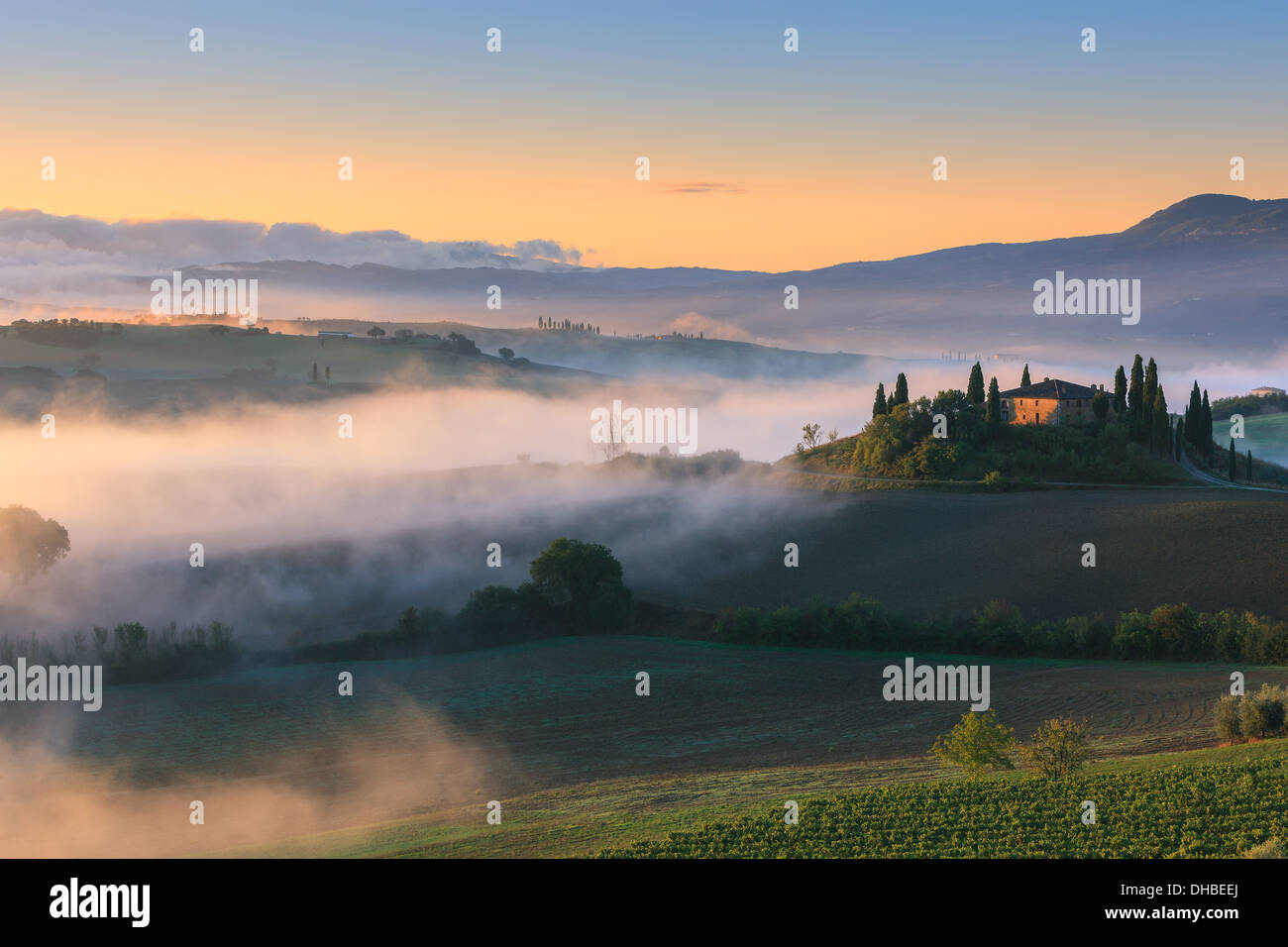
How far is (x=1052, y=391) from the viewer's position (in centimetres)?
10319

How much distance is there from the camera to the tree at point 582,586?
7300 centimetres

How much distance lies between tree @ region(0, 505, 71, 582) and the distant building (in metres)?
79.9

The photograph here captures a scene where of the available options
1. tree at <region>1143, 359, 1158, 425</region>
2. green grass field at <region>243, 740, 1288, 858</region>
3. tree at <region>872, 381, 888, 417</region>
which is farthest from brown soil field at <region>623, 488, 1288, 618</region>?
green grass field at <region>243, 740, 1288, 858</region>

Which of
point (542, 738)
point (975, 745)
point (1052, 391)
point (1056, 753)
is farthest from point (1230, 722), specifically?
point (1052, 391)

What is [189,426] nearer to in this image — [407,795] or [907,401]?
[907,401]

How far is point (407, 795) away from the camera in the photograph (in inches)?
1624

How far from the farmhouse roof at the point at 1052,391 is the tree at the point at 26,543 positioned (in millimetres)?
80898

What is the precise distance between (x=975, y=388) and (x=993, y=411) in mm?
3303

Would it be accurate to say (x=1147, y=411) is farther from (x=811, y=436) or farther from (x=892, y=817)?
(x=892, y=817)

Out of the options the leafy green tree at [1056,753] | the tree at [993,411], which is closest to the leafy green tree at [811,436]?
→ the tree at [993,411]

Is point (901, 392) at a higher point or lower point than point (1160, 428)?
higher

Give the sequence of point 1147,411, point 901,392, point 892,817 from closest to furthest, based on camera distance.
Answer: point 892,817, point 1147,411, point 901,392

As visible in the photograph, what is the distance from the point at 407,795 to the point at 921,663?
31.0 meters
